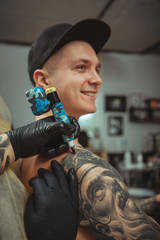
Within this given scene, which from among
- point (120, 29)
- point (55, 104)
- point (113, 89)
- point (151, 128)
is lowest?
point (151, 128)

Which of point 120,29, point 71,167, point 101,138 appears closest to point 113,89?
point 101,138

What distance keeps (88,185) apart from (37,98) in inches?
15.2

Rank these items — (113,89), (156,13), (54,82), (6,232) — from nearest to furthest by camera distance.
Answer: (6,232) → (54,82) → (156,13) → (113,89)

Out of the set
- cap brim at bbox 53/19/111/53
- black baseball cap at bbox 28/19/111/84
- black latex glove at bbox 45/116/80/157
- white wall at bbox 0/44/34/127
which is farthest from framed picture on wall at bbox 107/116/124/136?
black latex glove at bbox 45/116/80/157

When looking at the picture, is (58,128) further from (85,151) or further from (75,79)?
(75,79)

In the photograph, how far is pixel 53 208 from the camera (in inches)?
29.8

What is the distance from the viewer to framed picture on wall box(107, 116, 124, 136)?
Result: 4.80 metres

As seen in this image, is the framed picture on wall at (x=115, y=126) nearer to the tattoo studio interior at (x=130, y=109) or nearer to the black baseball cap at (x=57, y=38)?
the tattoo studio interior at (x=130, y=109)

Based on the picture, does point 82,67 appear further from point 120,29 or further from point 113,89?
point 113,89

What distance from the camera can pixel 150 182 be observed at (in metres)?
4.42

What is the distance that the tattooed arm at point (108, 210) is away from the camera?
2.51 ft

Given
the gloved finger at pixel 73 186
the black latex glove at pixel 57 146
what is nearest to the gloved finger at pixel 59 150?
the black latex glove at pixel 57 146

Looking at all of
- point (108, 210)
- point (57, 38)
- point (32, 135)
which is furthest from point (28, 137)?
point (57, 38)

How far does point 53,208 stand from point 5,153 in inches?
10.2
